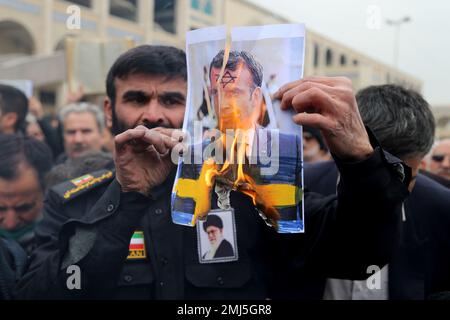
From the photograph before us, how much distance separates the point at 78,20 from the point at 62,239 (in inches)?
17.6

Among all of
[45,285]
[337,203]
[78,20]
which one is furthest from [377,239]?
[78,20]

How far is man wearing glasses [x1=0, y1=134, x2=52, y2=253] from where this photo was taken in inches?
49.1

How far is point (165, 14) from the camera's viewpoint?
1105 millimetres

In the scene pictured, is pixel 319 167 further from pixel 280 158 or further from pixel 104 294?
pixel 104 294

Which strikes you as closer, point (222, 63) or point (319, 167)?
point (222, 63)

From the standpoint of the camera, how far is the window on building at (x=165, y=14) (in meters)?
1.08

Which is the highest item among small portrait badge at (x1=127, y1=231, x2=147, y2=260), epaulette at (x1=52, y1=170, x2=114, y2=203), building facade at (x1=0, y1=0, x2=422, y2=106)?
building facade at (x1=0, y1=0, x2=422, y2=106)

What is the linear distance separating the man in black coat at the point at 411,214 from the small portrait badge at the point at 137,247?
36 centimetres

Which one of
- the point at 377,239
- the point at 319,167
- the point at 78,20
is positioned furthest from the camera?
the point at 319,167

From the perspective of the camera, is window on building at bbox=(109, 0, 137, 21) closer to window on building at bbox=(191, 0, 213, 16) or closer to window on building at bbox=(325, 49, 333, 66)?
window on building at bbox=(191, 0, 213, 16)

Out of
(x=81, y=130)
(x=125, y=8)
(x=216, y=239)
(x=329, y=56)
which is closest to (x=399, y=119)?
(x=329, y=56)

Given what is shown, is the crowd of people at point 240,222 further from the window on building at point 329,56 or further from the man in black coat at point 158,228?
the window on building at point 329,56

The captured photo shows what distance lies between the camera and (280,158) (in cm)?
84

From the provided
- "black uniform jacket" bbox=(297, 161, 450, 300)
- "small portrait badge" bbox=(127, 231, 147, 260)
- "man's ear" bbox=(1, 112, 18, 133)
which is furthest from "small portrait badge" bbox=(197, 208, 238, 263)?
"man's ear" bbox=(1, 112, 18, 133)
